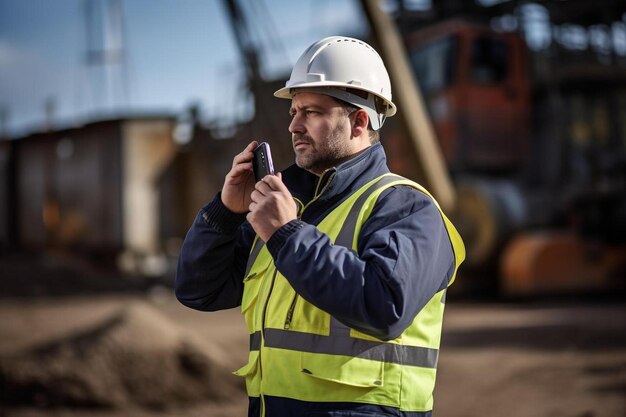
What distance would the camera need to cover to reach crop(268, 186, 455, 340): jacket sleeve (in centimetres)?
179

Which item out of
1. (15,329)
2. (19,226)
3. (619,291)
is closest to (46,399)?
(15,329)

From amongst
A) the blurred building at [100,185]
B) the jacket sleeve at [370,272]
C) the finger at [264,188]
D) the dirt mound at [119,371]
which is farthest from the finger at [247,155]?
the blurred building at [100,185]

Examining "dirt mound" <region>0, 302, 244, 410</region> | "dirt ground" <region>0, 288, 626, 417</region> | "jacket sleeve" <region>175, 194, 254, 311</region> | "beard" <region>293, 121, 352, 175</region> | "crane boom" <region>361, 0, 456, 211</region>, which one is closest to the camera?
"beard" <region>293, 121, 352, 175</region>

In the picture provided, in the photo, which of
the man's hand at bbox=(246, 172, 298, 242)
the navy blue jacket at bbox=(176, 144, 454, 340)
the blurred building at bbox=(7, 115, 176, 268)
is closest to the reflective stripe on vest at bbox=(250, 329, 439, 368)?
the navy blue jacket at bbox=(176, 144, 454, 340)

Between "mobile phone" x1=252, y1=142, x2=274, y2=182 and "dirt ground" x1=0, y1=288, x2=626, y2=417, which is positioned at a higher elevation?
"mobile phone" x1=252, y1=142, x2=274, y2=182

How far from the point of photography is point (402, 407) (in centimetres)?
195

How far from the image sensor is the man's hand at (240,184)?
7.18 ft

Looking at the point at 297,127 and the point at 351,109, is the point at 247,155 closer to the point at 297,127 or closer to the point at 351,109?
the point at 297,127

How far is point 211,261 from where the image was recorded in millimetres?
2268

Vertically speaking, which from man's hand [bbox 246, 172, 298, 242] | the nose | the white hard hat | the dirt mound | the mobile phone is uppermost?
the white hard hat

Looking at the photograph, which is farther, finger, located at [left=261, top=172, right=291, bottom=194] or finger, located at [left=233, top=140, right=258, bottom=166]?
finger, located at [left=233, top=140, right=258, bottom=166]

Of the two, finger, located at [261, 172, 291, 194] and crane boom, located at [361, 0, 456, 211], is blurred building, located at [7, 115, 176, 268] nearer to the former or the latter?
crane boom, located at [361, 0, 456, 211]

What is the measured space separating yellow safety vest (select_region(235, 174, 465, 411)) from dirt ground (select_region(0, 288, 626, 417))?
367 centimetres

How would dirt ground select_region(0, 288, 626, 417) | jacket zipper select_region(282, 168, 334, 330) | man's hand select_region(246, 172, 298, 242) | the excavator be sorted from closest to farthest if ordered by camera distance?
1. man's hand select_region(246, 172, 298, 242)
2. jacket zipper select_region(282, 168, 334, 330)
3. dirt ground select_region(0, 288, 626, 417)
4. the excavator
